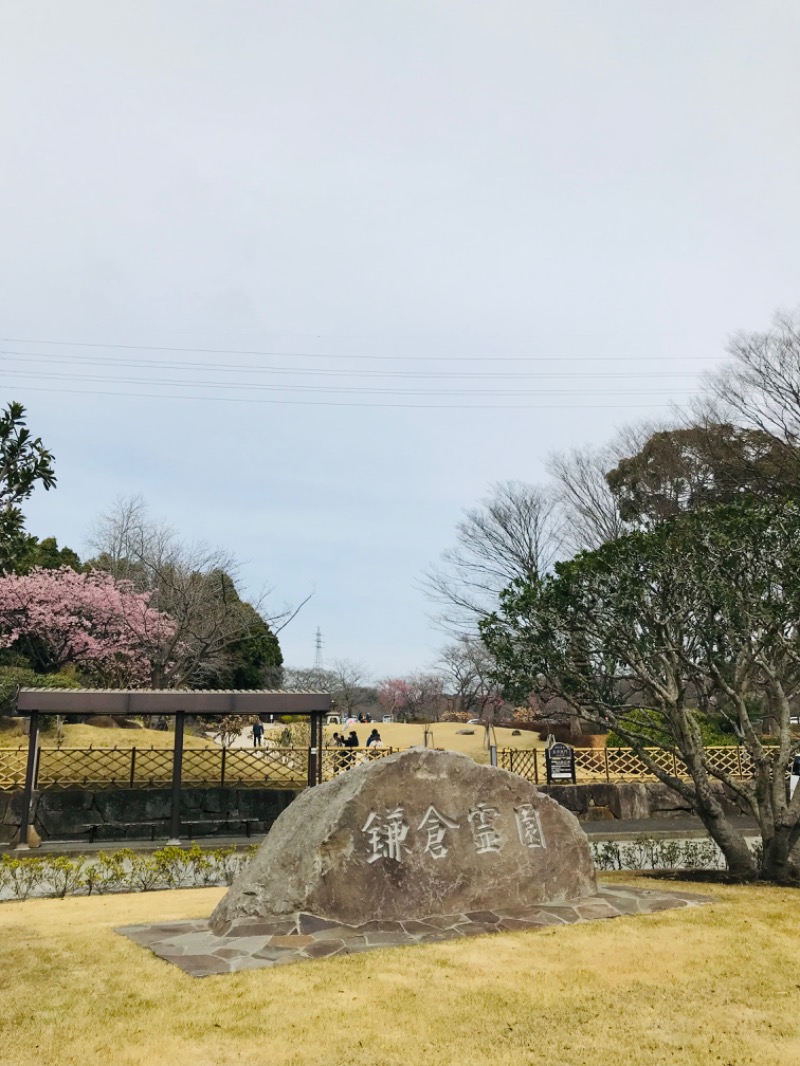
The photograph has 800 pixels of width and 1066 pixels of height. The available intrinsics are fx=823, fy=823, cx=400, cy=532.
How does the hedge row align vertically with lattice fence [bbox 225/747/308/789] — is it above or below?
below

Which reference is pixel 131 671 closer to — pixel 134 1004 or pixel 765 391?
pixel 765 391

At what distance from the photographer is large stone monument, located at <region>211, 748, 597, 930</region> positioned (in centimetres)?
705

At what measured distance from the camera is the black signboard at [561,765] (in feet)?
59.6

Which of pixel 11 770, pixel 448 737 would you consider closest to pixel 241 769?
pixel 11 770

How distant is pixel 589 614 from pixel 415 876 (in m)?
4.84

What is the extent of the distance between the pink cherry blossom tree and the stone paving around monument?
23252 millimetres

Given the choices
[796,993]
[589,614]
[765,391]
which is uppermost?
[765,391]

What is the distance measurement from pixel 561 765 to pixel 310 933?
12.5 metres

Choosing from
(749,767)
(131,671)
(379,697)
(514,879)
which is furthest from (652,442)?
(379,697)

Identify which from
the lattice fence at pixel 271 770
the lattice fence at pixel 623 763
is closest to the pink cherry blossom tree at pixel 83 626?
the lattice fence at pixel 271 770

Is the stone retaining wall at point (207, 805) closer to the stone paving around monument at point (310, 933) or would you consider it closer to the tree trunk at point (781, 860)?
the tree trunk at point (781, 860)

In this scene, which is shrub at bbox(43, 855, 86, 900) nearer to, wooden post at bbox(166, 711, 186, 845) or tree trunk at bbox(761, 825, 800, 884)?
wooden post at bbox(166, 711, 186, 845)

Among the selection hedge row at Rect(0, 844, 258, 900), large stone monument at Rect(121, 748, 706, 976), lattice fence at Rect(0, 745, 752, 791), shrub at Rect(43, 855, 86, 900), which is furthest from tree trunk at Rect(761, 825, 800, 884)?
lattice fence at Rect(0, 745, 752, 791)

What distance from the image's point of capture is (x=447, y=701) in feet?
189
